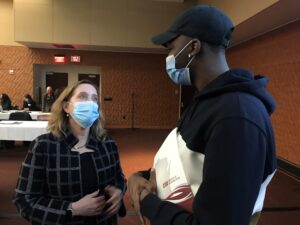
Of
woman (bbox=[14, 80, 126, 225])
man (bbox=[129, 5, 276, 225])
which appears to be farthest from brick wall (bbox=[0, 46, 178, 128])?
man (bbox=[129, 5, 276, 225])

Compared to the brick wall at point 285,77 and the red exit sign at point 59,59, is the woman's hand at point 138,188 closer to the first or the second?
the brick wall at point 285,77

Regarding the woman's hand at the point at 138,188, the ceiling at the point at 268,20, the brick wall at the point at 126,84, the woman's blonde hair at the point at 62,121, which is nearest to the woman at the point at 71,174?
the woman's blonde hair at the point at 62,121

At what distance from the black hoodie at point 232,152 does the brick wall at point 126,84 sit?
1157 centimetres

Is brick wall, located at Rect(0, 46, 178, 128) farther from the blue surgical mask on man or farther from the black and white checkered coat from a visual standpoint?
the blue surgical mask on man

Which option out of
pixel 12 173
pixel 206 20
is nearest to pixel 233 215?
pixel 206 20

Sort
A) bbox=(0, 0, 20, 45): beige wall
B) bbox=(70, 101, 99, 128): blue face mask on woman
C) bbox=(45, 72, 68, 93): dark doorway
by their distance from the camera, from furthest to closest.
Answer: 1. bbox=(45, 72, 68, 93): dark doorway
2. bbox=(0, 0, 20, 45): beige wall
3. bbox=(70, 101, 99, 128): blue face mask on woman

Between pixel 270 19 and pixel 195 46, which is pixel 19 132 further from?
pixel 270 19

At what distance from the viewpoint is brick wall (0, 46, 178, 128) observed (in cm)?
1191

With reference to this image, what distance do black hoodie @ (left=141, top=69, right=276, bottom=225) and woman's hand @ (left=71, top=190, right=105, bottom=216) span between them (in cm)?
82

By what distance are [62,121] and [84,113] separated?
0.15 metres

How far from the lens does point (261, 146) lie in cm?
79

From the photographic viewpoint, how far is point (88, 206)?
1627 millimetres

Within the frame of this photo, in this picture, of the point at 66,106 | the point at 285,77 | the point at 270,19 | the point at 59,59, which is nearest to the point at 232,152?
the point at 66,106

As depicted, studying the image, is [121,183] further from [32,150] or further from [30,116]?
[30,116]
